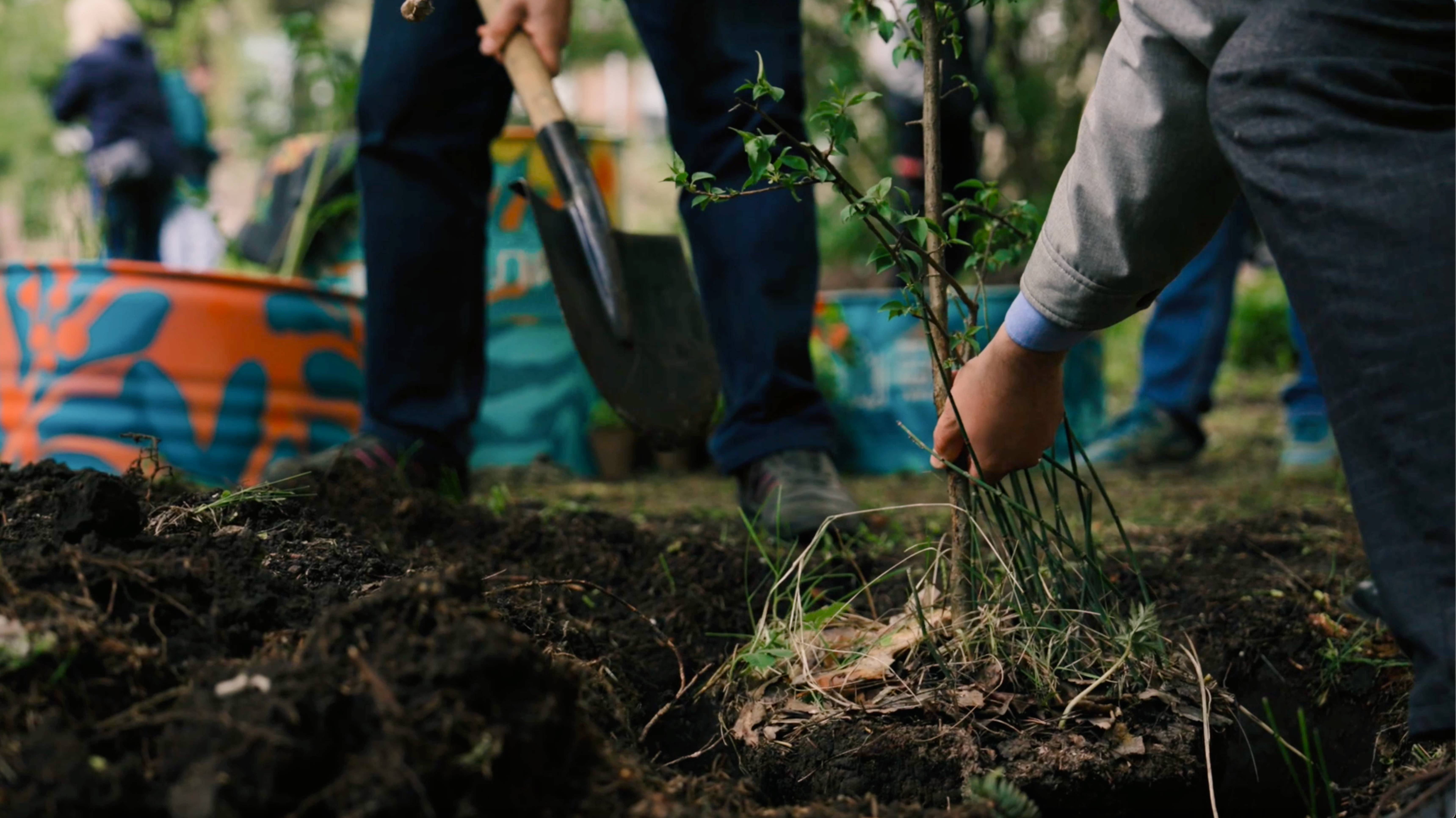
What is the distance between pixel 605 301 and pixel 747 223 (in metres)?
0.27

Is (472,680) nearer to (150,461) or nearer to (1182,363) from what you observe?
(150,461)

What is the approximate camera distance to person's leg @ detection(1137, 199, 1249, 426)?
3328mm

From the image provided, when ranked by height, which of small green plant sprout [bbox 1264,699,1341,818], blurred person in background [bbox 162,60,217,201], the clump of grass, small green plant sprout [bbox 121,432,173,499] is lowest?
small green plant sprout [bbox 1264,699,1341,818]

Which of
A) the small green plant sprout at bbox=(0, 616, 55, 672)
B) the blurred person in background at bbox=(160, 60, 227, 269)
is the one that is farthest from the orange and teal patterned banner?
the blurred person in background at bbox=(160, 60, 227, 269)

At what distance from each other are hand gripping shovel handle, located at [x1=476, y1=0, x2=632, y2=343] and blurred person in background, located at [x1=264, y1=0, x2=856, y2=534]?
0.11 feet

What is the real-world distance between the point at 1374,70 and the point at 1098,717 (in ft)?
2.11

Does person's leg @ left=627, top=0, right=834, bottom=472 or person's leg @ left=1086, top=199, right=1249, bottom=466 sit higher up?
person's leg @ left=627, top=0, right=834, bottom=472

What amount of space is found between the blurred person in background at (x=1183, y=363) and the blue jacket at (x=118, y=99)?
4.39m

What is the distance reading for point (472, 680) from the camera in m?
0.80

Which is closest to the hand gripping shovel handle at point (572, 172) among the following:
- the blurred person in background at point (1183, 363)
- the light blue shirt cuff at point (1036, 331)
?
the light blue shirt cuff at point (1036, 331)

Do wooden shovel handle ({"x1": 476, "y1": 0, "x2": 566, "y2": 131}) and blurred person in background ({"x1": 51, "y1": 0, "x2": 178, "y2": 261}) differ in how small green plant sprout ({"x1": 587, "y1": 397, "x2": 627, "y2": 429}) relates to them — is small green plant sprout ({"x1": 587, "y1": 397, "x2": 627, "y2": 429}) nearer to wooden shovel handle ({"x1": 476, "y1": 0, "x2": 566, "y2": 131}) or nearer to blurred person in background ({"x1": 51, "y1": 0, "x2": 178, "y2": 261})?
wooden shovel handle ({"x1": 476, "y1": 0, "x2": 566, "y2": 131})

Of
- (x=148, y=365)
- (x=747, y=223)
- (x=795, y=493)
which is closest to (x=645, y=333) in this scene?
(x=747, y=223)

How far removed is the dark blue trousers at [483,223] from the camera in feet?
6.42

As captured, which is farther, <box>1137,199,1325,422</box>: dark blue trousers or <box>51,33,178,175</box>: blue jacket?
<box>51,33,178,175</box>: blue jacket
